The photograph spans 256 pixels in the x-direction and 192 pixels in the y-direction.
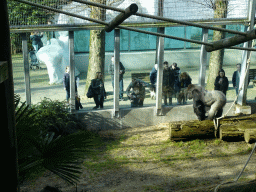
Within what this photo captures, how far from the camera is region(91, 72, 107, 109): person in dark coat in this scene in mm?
9375

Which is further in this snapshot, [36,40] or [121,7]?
[121,7]

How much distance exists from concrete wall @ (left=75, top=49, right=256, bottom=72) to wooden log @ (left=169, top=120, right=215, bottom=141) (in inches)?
87.4

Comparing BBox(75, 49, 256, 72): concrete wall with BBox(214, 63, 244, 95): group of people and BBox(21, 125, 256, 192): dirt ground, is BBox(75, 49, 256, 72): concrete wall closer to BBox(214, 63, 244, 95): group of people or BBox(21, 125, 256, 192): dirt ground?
BBox(214, 63, 244, 95): group of people

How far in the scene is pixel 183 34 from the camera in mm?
9867

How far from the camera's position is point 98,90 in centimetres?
941

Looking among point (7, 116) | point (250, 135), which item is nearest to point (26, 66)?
point (250, 135)

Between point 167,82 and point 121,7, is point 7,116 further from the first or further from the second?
point 167,82

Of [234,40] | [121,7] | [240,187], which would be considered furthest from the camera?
[121,7]

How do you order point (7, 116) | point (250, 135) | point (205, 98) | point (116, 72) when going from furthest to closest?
point (116, 72) < point (205, 98) < point (250, 135) < point (7, 116)

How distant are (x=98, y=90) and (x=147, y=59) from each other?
64.2 inches

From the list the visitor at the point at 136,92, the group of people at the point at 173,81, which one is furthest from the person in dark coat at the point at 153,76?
the visitor at the point at 136,92

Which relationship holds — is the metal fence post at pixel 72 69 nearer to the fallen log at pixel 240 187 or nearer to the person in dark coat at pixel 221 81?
the person in dark coat at pixel 221 81

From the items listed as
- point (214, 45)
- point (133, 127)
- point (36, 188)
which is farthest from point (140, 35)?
point (214, 45)

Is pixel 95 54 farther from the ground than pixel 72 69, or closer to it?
farther from the ground
